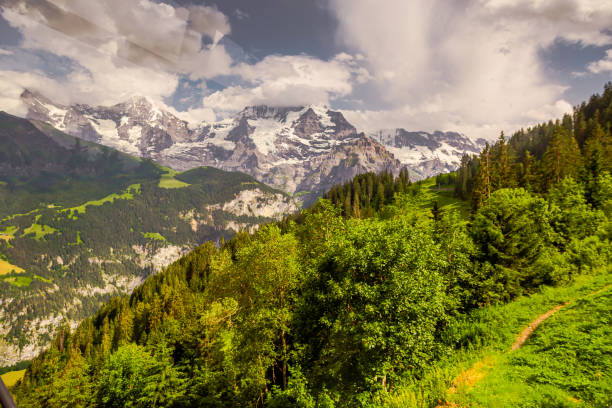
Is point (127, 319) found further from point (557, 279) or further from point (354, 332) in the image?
point (557, 279)

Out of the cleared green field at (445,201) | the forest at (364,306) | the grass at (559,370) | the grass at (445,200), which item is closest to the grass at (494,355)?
Result: the grass at (559,370)

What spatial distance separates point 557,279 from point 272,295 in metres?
30.4

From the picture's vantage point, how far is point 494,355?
16797mm

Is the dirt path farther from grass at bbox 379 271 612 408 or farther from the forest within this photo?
the forest

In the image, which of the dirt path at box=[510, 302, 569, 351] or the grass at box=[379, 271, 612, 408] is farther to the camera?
the dirt path at box=[510, 302, 569, 351]

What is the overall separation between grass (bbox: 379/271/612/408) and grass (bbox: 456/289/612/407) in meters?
0.04

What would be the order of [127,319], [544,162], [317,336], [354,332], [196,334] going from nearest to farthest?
[354,332] → [317,336] → [196,334] → [544,162] → [127,319]

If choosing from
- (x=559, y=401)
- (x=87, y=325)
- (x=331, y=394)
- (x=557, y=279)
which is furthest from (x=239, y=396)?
(x=87, y=325)

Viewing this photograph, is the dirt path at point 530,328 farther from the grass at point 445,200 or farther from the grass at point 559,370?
the grass at point 445,200

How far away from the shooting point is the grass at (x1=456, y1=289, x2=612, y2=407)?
466 inches

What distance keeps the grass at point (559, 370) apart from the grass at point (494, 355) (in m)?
0.04

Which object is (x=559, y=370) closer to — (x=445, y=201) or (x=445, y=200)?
(x=445, y=201)

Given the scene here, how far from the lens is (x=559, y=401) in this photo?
11484mm

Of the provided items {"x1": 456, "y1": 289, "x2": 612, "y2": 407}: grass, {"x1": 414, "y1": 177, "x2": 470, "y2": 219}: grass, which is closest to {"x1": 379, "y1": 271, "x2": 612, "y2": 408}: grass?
{"x1": 456, "y1": 289, "x2": 612, "y2": 407}: grass
